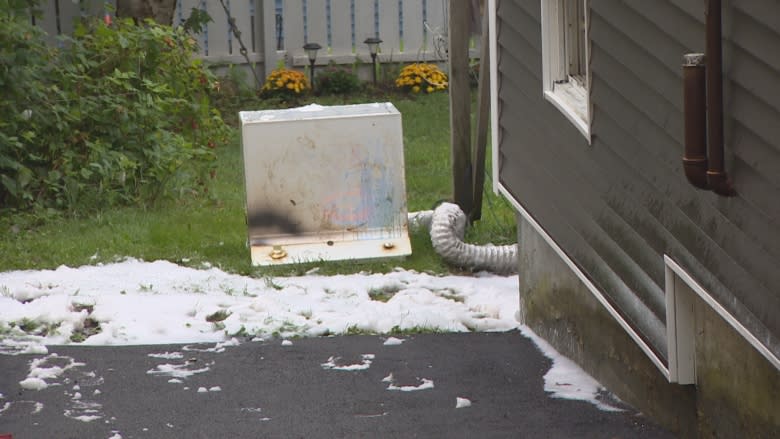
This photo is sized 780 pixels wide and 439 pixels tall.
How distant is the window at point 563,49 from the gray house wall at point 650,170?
0.10m

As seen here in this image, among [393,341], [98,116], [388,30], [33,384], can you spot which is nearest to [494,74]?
[393,341]

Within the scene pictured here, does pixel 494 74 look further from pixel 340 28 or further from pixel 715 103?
pixel 340 28

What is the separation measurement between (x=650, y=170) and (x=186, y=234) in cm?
454

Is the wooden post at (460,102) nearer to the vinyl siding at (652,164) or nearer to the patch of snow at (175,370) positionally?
the vinyl siding at (652,164)

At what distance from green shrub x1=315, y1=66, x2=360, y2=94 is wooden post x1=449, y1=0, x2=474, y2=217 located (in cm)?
622

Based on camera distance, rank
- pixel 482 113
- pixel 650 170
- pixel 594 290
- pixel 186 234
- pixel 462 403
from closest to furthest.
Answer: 1. pixel 650 170
2. pixel 594 290
3. pixel 462 403
4. pixel 482 113
5. pixel 186 234

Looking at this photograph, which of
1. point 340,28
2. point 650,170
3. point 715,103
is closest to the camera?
point 715,103

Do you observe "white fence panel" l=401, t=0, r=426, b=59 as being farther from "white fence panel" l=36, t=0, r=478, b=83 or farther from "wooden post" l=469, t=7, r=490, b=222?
"wooden post" l=469, t=7, r=490, b=222

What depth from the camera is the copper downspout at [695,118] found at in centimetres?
350

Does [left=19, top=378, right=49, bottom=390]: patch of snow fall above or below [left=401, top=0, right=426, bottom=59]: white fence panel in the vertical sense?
below

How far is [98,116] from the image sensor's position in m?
9.12

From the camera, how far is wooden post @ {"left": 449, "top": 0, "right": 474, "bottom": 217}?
783 cm

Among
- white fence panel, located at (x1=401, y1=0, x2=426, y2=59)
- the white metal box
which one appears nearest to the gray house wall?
the white metal box

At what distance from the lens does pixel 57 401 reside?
5.16m
